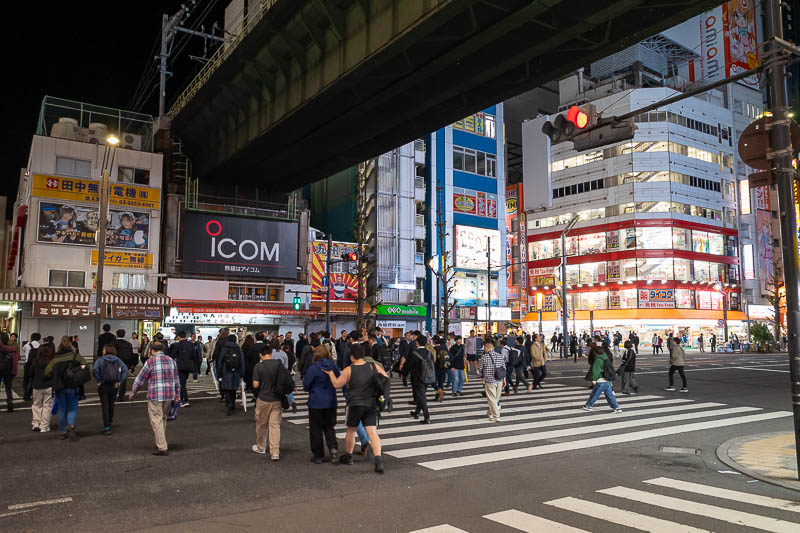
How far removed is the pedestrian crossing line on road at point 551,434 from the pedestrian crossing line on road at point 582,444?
502 mm

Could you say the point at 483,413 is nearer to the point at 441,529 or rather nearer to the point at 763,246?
the point at 441,529

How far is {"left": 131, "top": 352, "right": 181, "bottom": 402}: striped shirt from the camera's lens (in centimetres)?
927

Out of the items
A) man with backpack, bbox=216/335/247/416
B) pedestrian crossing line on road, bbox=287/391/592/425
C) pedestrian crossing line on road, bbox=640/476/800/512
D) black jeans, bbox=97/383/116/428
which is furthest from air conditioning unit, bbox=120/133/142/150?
pedestrian crossing line on road, bbox=640/476/800/512

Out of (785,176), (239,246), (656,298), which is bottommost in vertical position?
(785,176)

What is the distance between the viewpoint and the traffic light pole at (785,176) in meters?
8.08

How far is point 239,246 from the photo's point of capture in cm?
3909

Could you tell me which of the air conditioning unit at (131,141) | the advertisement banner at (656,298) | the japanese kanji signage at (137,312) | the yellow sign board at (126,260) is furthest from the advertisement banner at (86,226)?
the advertisement banner at (656,298)

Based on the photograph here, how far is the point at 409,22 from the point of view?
52.0 feet

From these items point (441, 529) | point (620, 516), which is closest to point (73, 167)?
point (441, 529)

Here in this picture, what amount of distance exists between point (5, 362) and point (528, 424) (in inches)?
483

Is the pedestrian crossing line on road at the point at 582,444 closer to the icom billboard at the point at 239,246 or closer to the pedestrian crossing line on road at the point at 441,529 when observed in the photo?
the pedestrian crossing line on road at the point at 441,529

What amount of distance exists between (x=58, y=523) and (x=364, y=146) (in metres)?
24.1

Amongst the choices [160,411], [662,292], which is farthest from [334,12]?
[662,292]

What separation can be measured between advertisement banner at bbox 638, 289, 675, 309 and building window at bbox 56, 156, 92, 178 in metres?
55.9
